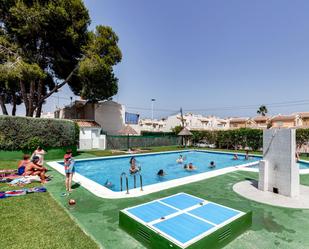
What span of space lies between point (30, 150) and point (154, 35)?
1800cm

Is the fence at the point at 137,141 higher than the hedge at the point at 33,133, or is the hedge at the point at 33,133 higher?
the hedge at the point at 33,133

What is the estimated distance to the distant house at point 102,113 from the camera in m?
30.2

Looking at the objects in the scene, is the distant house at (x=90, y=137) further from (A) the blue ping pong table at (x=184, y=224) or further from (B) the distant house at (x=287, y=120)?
(B) the distant house at (x=287, y=120)

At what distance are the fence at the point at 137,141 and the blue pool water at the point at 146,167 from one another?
6.54 meters

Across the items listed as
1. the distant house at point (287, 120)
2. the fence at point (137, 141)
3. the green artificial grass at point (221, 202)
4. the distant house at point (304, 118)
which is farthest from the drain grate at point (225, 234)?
the distant house at point (304, 118)

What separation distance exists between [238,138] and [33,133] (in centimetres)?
2278

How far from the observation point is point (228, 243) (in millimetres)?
4047

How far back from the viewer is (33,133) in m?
15.7

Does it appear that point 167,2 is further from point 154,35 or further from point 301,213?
point 301,213

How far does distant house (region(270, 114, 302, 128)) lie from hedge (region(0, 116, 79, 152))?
5258cm

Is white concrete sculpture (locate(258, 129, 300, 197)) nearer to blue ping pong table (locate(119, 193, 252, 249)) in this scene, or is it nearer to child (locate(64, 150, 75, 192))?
blue ping pong table (locate(119, 193, 252, 249))

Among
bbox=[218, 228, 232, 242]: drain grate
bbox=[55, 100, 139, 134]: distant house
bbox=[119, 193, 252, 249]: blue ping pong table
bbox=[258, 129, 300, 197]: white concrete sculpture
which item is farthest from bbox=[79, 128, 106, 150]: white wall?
bbox=[218, 228, 232, 242]: drain grate

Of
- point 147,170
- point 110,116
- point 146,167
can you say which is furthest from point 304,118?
point 147,170

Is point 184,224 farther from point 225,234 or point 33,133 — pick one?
point 33,133
